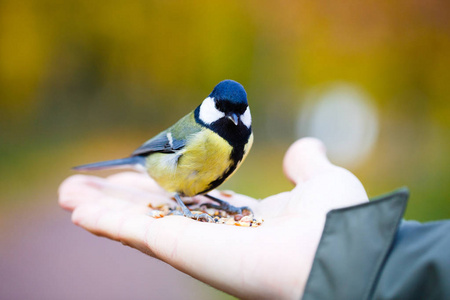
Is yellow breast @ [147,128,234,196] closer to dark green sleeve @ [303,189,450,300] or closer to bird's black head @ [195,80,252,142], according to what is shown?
bird's black head @ [195,80,252,142]

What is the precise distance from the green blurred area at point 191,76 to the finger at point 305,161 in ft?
2.39

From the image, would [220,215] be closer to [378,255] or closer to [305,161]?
[305,161]

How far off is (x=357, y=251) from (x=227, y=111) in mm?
582

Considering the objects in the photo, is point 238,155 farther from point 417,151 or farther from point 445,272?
point 417,151

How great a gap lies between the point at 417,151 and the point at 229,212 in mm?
1870

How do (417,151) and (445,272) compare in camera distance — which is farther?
(417,151)

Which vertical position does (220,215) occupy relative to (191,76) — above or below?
below

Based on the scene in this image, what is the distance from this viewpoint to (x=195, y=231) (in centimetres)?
96

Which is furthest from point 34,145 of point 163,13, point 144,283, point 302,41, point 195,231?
point 195,231

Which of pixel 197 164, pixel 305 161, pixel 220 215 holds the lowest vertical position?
pixel 220 215

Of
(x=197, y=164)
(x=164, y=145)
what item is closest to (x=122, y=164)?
(x=164, y=145)

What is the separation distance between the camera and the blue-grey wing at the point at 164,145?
1.31 metres

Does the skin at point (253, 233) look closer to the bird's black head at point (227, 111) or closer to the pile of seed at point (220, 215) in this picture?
the pile of seed at point (220, 215)

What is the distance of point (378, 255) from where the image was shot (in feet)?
2.24
